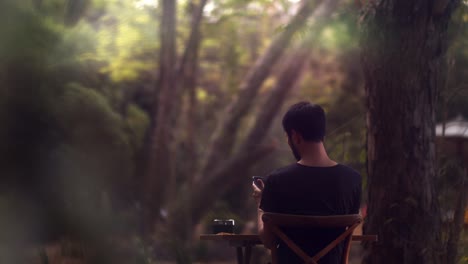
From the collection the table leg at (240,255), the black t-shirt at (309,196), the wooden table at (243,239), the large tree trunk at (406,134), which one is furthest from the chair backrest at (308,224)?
the large tree trunk at (406,134)

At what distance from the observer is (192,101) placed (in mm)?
19750

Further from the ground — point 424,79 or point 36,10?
point 36,10

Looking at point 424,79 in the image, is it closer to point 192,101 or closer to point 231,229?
point 231,229

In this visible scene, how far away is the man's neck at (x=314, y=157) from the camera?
13.0 ft

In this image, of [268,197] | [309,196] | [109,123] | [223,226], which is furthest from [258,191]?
[109,123]

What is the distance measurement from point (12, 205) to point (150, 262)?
9.16 m

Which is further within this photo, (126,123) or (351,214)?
(126,123)

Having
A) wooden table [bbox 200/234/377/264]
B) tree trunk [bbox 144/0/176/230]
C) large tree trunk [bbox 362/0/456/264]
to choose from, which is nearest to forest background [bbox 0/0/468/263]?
tree trunk [bbox 144/0/176/230]

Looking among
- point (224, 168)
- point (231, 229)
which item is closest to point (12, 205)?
point (224, 168)

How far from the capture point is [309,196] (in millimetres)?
3908

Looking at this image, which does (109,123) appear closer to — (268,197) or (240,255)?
(240,255)

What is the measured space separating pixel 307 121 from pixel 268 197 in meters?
0.38

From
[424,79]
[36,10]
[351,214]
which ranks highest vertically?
[36,10]

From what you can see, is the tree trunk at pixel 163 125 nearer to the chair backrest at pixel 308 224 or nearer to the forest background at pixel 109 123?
the forest background at pixel 109 123
